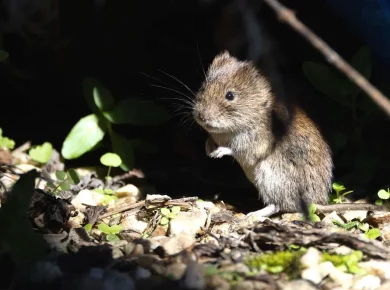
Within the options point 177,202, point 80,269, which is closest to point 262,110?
point 177,202

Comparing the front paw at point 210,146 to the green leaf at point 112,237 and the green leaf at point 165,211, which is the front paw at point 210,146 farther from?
the green leaf at point 112,237

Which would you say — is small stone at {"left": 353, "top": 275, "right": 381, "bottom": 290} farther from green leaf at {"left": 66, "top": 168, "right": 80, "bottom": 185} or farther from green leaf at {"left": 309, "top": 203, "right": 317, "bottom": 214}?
green leaf at {"left": 66, "top": 168, "right": 80, "bottom": 185}

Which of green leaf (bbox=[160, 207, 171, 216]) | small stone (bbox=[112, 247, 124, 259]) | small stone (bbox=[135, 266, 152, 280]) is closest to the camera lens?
small stone (bbox=[135, 266, 152, 280])

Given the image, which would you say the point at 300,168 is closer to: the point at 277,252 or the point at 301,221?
the point at 301,221

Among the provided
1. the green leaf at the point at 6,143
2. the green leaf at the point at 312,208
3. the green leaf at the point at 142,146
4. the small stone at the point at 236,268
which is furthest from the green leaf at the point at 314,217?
the green leaf at the point at 6,143

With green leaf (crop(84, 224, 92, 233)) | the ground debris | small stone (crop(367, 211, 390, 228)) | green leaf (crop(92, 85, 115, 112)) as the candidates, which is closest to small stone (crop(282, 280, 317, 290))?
the ground debris

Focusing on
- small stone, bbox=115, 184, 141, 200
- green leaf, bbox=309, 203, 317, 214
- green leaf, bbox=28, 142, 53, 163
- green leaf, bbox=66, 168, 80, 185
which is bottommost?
small stone, bbox=115, 184, 141, 200

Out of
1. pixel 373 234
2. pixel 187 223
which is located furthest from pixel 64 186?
pixel 373 234
